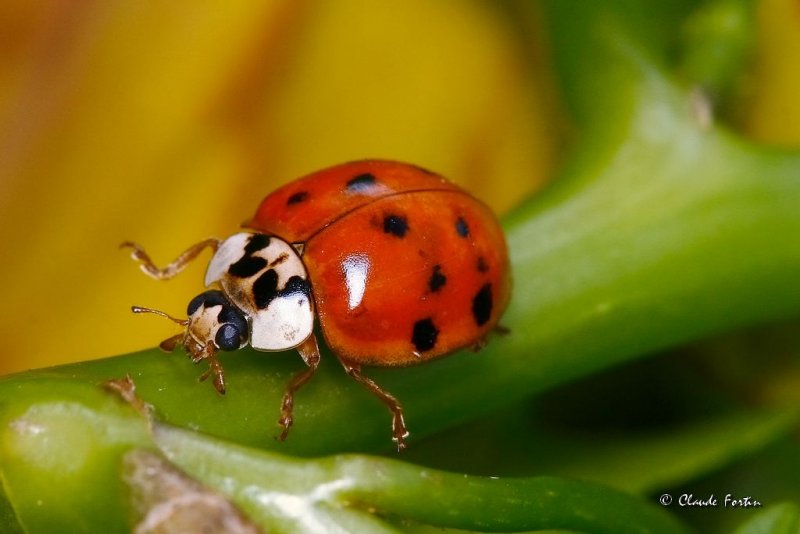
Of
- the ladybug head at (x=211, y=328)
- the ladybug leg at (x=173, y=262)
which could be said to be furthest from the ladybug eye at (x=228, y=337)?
the ladybug leg at (x=173, y=262)

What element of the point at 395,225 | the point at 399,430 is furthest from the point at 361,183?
the point at 399,430

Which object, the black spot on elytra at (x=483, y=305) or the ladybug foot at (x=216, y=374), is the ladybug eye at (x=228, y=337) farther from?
the black spot on elytra at (x=483, y=305)

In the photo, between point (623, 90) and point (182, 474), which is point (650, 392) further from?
point (182, 474)

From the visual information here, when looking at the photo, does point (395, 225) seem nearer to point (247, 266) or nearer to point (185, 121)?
point (247, 266)

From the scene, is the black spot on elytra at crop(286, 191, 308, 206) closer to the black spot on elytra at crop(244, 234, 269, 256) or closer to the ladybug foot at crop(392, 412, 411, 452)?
the black spot on elytra at crop(244, 234, 269, 256)

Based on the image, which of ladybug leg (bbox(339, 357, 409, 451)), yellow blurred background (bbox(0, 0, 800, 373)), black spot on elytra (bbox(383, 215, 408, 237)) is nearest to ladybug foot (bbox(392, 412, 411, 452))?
ladybug leg (bbox(339, 357, 409, 451))

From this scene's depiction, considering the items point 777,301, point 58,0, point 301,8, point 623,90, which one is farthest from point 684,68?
point 58,0
